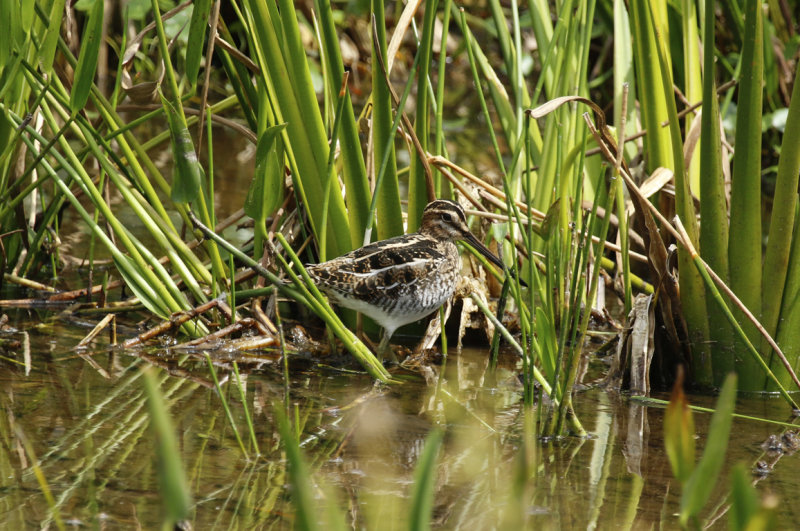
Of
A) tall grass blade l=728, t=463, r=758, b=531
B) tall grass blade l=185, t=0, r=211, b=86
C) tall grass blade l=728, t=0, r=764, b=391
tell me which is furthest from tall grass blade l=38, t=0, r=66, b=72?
tall grass blade l=728, t=463, r=758, b=531

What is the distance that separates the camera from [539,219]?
4070 mm

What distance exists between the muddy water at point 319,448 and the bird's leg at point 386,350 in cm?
22

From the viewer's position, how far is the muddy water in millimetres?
2438

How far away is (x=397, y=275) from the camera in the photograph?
3.85m

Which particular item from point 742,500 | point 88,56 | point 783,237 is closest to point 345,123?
point 88,56

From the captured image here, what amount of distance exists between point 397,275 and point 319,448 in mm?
1107

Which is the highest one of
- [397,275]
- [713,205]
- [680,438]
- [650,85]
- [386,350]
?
[650,85]

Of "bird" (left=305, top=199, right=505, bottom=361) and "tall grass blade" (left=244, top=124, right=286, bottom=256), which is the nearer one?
"tall grass blade" (left=244, top=124, right=286, bottom=256)

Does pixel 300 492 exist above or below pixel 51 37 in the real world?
below

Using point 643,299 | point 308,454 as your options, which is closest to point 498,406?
point 643,299

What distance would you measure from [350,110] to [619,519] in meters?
1.88

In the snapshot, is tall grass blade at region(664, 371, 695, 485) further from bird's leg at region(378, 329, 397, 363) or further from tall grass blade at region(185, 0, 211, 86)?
bird's leg at region(378, 329, 397, 363)

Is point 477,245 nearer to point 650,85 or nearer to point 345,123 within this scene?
point 345,123

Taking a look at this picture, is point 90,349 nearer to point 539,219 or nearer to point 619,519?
point 539,219
